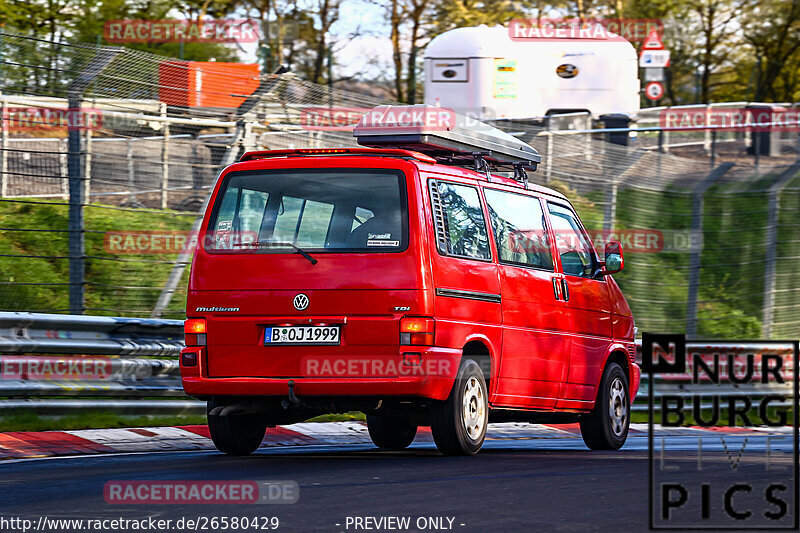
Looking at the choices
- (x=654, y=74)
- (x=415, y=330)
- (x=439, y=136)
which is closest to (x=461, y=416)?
(x=415, y=330)

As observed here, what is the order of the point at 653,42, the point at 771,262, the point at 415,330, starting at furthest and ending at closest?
1. the point at 653,42
2. the point at 771,262
3. the point at 415,330

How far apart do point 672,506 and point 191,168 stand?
8.55 meters

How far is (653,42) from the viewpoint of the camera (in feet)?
130

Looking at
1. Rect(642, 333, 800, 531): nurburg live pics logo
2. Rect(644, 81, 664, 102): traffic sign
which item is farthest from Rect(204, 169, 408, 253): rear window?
Rect(644, 81, 664, 102): traffic sign

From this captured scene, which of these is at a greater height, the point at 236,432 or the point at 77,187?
the point at 77,187

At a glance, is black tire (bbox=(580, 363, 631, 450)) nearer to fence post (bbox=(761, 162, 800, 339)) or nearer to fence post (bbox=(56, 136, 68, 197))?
fence post (bbox=(56, 136, 68, 197))

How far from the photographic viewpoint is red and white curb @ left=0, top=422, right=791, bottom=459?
9.68 meters

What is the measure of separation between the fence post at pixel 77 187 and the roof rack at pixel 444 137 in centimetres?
263

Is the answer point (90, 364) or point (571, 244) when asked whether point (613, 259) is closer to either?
point (571, 244)

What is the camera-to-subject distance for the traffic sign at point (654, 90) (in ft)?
130

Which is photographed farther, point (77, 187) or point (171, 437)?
point (77, 187)

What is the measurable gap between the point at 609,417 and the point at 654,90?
97.4 feet

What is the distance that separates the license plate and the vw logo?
12cm

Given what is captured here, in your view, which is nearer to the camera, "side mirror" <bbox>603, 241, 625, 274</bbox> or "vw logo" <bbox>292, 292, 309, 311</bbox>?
"vw logo" <bbox>292, 292, 309, 311</bbox>
